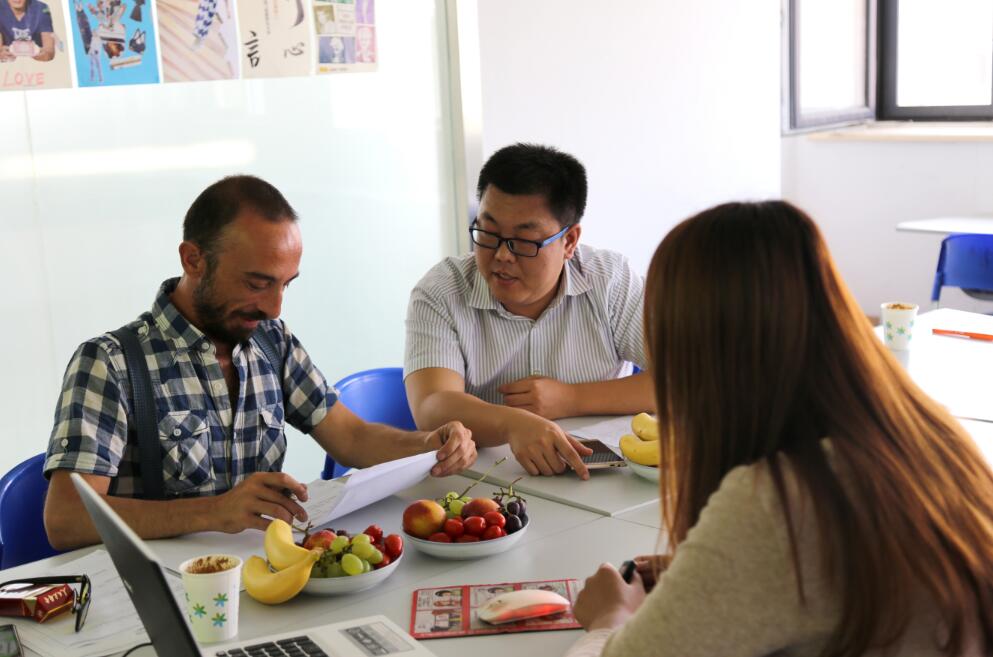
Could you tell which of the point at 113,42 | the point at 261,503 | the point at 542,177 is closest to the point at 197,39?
the point at 113,42

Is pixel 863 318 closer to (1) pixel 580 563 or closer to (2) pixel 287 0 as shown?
(1) pixel 580 563

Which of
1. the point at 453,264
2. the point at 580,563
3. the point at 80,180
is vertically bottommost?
the point at 580,563

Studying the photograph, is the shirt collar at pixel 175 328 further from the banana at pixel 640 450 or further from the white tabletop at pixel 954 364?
the white tabletop at pixel 954 364

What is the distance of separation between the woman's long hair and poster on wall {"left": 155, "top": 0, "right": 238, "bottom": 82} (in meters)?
2.13

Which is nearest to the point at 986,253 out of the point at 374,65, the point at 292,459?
the point at 374,65

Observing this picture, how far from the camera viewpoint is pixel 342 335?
136 inches

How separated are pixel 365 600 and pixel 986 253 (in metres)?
3.77

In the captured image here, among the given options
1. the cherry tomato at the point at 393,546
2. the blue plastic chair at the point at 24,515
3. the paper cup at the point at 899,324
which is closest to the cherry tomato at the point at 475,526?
the cherry tomato at the point at 393,546

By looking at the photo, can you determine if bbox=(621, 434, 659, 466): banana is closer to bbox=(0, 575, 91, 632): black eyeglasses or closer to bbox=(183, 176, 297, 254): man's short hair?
bbox=(183, 176, 297, 254): man's short hair

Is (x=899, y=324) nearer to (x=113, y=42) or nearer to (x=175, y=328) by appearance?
(x=175, y=328)

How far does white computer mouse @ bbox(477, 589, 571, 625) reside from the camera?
152 centimetres

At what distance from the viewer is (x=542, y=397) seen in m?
2.53

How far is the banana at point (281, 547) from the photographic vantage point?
1.62 m

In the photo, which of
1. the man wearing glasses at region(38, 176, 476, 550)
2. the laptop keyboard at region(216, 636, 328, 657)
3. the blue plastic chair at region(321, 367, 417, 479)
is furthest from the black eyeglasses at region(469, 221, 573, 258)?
the laptop keyboard at region(216, 636, 328, 657)
